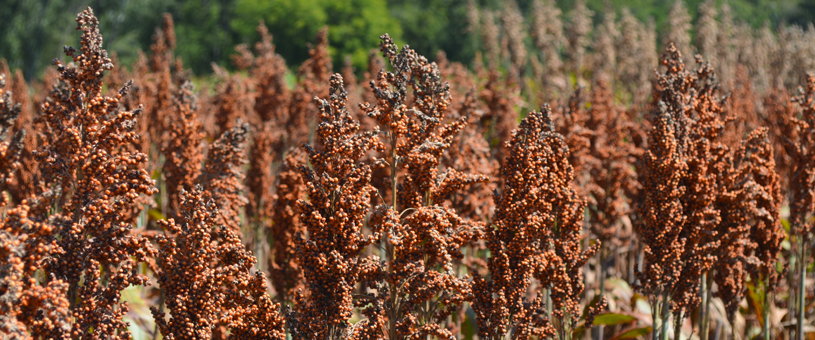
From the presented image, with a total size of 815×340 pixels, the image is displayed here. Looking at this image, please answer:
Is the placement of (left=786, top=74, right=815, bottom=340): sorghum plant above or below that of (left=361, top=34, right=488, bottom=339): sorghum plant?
above

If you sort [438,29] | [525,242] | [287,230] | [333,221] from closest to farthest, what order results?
[333,221], [525,242], [287,230], [438,29]

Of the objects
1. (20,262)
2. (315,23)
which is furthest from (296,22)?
(20,262)

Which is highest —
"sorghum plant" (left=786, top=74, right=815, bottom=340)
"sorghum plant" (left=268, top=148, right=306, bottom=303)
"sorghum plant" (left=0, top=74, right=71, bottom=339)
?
"sorghum plant" (left=786, top=74, right=815, bottom=340)

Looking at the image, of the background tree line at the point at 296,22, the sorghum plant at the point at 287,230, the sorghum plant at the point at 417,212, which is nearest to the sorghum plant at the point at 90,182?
the sorghum plant at the point at 417,212

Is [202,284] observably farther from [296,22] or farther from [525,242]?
[296,22]

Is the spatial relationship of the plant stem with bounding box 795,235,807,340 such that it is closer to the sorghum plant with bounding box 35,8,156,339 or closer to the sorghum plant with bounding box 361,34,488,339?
the sorghum plant with bounding box 361,34,488,339

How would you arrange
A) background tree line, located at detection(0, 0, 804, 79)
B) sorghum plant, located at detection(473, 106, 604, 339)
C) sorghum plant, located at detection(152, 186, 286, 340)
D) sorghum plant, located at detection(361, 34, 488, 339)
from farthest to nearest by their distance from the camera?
1. background tree line, located at detection(0, 0, 804, 79)
2. sorghum plant, located at detection(473, 106, 604, 339)
3. sorghum plant, located at detection(361, 34, 488, 339)
4. sorghum plant, located at detection(152, 186, 286, 340)

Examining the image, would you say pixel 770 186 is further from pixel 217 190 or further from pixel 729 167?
pixel 217 190

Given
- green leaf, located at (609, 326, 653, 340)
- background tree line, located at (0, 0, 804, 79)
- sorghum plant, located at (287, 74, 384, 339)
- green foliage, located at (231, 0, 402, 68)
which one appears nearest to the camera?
sorghum plant, located at (287, 74, 384, 339)

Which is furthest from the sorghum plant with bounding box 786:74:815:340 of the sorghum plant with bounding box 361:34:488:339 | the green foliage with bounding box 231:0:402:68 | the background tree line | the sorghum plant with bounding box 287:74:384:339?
the green foliage with bounding box 231:0:402:68

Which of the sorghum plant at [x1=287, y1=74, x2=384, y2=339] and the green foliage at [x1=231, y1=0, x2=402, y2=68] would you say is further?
the green foliage at [x1=231, y1=0, x2=402, y2=68]

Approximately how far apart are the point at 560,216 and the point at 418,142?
131 centimetres

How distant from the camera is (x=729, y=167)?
16.0 ft

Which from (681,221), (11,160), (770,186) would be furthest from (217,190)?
(770,186)
